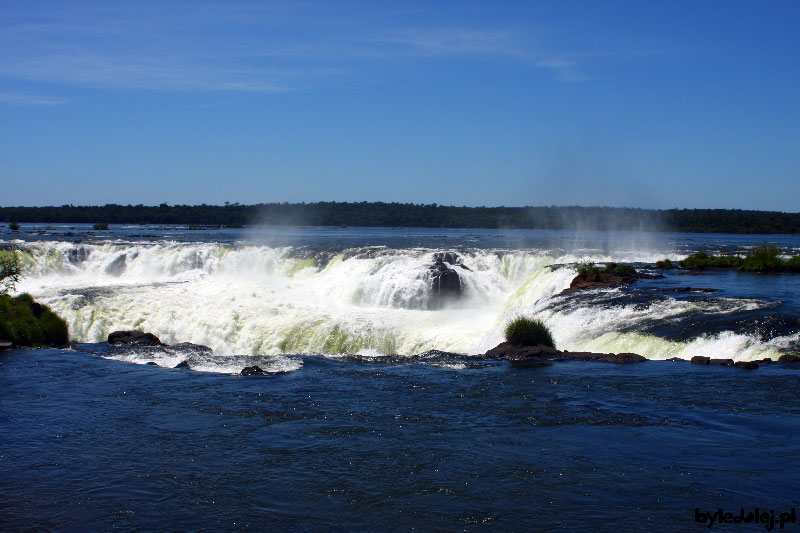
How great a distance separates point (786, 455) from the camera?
9227 mm

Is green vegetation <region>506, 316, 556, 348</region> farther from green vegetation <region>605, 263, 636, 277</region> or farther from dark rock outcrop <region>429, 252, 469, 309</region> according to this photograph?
dark rock outcrop <region>429, 252, 469, 309</region>

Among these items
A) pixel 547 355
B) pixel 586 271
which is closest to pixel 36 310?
pixel 547 355

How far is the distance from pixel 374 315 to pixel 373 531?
17196 mm

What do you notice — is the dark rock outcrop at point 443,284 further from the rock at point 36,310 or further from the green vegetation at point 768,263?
the rock at point 36,310

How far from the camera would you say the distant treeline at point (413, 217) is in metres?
84.3

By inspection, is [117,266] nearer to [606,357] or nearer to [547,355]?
[547,355]

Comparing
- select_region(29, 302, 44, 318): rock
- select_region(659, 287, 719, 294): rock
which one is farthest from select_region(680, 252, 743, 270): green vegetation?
select_region(29, 302, 44, 318): rock

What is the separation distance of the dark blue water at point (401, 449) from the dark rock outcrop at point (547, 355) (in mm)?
591

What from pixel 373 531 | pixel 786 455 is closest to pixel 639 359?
pixel 786 455

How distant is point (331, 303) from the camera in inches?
1118

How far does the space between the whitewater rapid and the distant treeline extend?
51.5 meters

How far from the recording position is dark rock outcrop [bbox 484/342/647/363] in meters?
15.1

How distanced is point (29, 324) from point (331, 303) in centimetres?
1161

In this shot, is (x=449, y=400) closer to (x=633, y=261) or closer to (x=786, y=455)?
(x=786, y=455)
